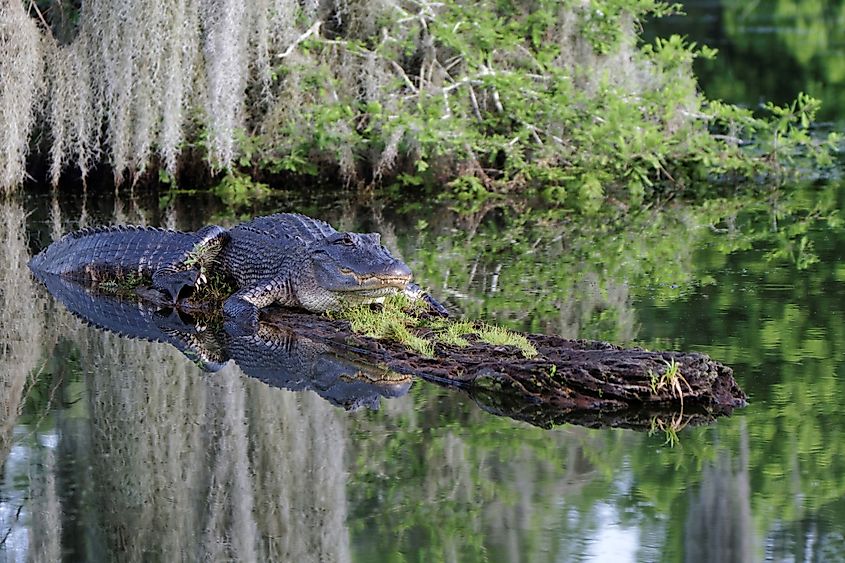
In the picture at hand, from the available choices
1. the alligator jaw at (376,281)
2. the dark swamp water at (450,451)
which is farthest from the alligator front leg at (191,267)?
the alligator jaw at (376,281)

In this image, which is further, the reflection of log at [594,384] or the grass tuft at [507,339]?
the grass tuft at [507,339]

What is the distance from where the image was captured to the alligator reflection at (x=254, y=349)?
22.5ft

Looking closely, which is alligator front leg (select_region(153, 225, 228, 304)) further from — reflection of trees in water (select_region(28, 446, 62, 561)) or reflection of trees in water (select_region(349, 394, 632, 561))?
reflection of trees in water (select_region(28, 446, 62, 561))

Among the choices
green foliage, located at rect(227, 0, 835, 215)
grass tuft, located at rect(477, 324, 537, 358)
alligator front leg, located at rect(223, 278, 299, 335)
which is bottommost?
grass tuft, located at rect(477, 324, 537, 358)

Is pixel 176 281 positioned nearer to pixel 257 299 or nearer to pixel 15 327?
pixel 257 299

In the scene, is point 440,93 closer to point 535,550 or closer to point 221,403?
point 221,403

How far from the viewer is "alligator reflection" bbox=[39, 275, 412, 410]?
270 inches

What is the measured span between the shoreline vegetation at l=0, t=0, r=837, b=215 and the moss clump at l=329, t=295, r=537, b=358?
472cm

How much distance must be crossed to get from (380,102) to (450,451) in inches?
334

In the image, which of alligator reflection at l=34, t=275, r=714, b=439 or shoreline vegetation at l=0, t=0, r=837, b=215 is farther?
shoreline vegetation at l=0, t=0, r=837, b=215

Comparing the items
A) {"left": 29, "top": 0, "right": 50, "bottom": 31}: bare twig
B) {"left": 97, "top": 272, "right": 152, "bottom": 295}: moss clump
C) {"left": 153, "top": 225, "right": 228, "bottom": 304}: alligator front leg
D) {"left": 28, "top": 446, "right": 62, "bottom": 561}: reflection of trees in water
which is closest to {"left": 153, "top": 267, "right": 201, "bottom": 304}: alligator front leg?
{"left": 153, "top": 225, "right": 228, "bottom": 304}: alligator front leg

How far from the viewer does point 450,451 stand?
587 centimetres

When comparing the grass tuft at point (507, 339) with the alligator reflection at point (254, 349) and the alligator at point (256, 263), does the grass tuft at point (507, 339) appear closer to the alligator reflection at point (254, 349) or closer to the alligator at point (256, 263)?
the alligator reflection at point (254, 349)

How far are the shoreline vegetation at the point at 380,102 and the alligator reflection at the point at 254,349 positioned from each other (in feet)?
13.4
